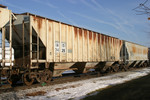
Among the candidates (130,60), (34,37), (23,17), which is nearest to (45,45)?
(34,37)

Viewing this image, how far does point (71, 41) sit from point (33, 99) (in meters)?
6.69

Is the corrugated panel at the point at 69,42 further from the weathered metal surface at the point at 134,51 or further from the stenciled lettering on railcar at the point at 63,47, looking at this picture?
the weathered metal surface at the point at 134,51

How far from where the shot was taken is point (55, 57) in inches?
426

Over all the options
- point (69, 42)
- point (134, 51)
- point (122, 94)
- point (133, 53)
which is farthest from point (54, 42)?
point (134, 51)

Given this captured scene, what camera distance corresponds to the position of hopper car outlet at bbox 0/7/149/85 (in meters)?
9.14

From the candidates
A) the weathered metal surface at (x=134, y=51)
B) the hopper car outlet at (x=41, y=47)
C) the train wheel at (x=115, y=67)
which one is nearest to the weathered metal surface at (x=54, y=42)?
the hopper car outlet at (x=41, y=47)

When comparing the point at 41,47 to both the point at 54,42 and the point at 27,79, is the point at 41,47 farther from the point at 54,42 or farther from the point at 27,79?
the point at 27,79

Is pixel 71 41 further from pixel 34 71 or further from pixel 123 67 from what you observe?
pixel 123 67

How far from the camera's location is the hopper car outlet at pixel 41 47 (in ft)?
30.0

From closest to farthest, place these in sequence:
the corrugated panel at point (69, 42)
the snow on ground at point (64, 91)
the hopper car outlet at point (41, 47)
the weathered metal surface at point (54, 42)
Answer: the snow on ground at point (64, 91) < the hopper car outlet at point (41, 47) < the weathered metal surface at point (54, 42) < the corrugated panel at point (69, 42)

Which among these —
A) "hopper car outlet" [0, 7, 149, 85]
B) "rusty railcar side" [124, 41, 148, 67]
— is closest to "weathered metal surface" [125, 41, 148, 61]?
"rusty railcar side" [124, 41, 148, 67]

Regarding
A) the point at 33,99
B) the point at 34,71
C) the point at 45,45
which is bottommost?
the point at 33,99

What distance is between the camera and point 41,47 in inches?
409

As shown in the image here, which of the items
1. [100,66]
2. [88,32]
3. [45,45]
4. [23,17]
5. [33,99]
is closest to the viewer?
[33,99]
